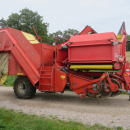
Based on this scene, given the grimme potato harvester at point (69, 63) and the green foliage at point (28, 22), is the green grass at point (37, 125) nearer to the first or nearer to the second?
the grimme potato harvester at point (69, 63)

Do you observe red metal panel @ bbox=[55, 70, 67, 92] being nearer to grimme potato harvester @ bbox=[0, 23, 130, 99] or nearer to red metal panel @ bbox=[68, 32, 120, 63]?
grimme potato harvester @ bbox=[0, 23, 130, 99]

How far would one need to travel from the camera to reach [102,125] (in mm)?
3736

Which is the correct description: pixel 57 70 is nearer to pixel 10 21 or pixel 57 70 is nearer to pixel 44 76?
pixel 44 76

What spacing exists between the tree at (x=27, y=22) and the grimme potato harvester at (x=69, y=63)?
17.6m

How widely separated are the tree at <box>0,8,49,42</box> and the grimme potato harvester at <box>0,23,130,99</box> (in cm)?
1758

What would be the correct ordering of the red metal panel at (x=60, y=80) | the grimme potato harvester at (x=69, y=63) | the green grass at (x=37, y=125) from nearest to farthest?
the green grass at (x=37, y=125) → the grimme potato harvester at (x=69, y=63) → the red metal panel at (x=60, y=80)

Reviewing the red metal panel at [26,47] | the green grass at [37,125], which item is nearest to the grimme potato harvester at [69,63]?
the red metal panel at [26,47]

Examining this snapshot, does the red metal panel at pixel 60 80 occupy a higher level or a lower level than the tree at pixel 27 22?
lower

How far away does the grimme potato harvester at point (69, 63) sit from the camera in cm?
558

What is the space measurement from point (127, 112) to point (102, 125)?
154 cm

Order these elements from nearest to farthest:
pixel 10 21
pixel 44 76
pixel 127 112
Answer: pixel 127 112, pixel 44 76, pixel 10 21

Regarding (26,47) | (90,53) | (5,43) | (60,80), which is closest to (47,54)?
(26,47)

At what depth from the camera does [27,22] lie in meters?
24.2

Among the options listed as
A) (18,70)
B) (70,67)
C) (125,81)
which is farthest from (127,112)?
(18,70)
